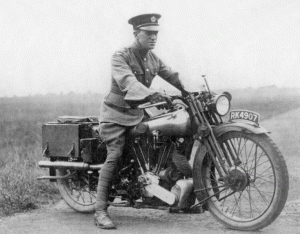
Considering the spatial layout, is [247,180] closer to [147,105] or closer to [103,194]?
[147,105]

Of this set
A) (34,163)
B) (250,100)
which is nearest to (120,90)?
(34,163)

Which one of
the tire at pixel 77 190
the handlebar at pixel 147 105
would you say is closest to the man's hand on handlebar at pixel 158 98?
the handlebar at pixel 147 105

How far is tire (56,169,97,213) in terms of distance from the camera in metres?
5.64

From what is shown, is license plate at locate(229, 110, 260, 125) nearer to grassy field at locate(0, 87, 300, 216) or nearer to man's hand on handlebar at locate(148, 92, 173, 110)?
man's hand on handlebar at locate(148, 92, 173, 110)

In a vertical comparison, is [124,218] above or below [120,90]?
below

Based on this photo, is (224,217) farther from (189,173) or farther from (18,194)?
(18,194)

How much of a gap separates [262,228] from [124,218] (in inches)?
60.5

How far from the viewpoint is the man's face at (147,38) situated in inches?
195

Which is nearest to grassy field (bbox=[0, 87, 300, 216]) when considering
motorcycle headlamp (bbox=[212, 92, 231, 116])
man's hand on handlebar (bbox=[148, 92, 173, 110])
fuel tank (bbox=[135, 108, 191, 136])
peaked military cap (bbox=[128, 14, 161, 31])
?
fuel tank (bbox=[135, 108, 191, 136])

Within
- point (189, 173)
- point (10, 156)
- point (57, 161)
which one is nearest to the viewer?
point (189, 173)

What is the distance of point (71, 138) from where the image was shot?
5.52 m

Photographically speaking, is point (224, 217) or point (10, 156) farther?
point (10, 156)

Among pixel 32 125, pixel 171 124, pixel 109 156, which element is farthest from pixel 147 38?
pixel 32 125

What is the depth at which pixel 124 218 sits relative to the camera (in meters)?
5.32
